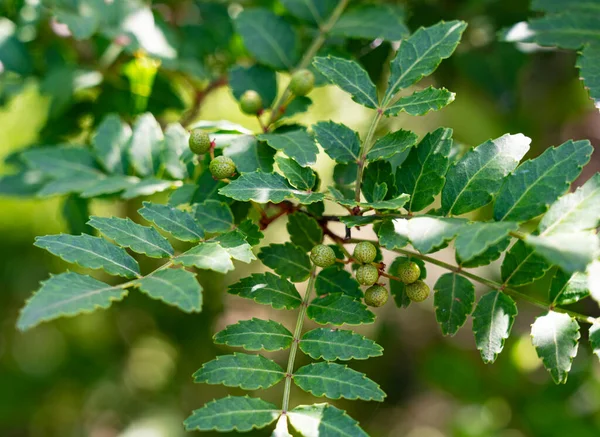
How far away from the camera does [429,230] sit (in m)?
0.96

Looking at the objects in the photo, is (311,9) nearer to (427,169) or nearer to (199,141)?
(199,141)

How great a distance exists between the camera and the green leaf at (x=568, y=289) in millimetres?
1072

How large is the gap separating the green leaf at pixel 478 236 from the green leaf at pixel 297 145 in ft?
1.14

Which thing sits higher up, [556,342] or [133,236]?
[133,236]

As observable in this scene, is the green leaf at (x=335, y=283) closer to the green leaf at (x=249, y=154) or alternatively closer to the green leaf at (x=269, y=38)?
the green leaf at (x=249, y=154)

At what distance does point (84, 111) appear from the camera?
1954 mm

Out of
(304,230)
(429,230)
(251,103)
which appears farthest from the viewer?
(251,103)

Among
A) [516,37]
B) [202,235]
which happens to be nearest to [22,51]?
[202,235]

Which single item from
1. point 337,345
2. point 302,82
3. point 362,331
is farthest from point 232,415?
point 362,331

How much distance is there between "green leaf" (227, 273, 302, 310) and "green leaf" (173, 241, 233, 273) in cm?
14

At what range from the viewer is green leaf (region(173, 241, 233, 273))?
0.93 m

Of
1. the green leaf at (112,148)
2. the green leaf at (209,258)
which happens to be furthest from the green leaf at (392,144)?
the green leaf at (112,148)

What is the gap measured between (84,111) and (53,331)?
4.64 ft

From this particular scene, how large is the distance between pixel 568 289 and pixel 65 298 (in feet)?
2.85
